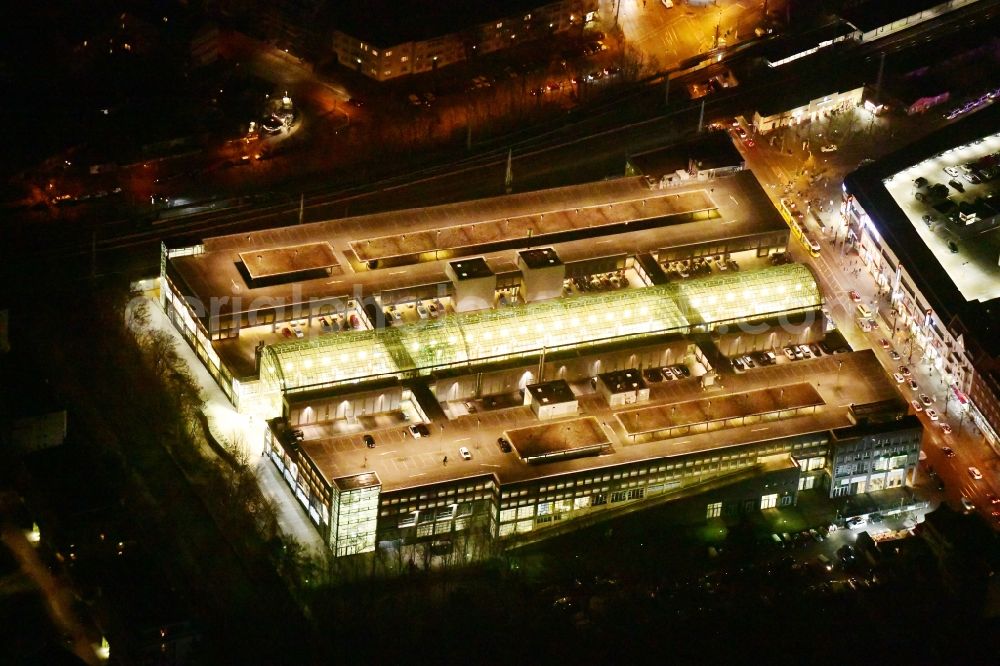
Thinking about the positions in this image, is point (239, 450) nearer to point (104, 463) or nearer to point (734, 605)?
point (104, 463)

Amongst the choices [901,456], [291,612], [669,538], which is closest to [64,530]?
[291,612]

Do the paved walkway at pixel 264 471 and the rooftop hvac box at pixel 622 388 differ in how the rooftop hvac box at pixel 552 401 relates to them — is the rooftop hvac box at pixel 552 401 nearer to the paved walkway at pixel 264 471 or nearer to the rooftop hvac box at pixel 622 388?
the rooftop hvac box at pixel 622 388

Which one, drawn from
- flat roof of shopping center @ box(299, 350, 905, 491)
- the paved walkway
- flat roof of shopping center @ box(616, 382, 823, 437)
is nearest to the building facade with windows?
flat roof of shopping center @ box(299, 350, 905, 491)

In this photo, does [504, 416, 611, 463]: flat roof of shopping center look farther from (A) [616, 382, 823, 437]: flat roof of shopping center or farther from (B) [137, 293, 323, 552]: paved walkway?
(B) [137, 293, 323, 552]: paved walkway

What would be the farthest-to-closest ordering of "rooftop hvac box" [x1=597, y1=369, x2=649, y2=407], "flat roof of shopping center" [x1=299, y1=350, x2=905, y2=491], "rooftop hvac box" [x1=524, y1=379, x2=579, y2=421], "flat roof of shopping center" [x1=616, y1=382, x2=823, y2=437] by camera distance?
"rooftop hvac box" [x1=597, y1=369, x2=649, y2=407], "rooftop hvac box" [x1=524, y1=379, x2=579, y2=421], "flat roof of shopping center" [x1=616, y1=382, x2=823, y2=437], "flat roof of shopping center" [x1=299, y1=350, x2=905, y2=491]

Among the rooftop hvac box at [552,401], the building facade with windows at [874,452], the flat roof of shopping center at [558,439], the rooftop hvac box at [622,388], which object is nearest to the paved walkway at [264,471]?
the flat roof of shopping center at [558,439]

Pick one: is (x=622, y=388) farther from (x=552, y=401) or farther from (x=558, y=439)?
(x=558, y=439)

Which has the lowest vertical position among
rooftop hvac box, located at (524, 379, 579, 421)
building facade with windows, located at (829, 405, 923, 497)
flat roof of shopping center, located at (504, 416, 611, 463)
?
building facade with windows, located at (829, 405, 923, 497)

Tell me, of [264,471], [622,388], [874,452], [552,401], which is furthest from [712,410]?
[264,471]
